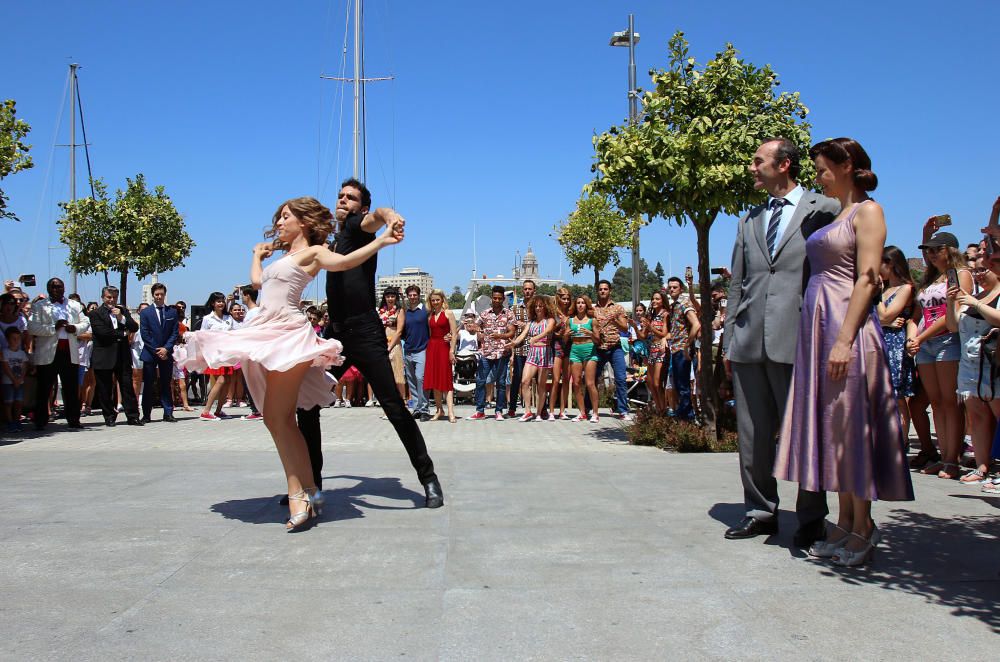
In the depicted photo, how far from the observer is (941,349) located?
288 inches

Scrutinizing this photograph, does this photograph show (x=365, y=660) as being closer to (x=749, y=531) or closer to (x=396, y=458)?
(x=749, y=531)

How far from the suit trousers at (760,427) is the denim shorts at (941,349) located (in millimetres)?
3377

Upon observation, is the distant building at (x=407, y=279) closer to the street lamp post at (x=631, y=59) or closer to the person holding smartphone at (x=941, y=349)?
the street lamp post at (x=631, y=59)

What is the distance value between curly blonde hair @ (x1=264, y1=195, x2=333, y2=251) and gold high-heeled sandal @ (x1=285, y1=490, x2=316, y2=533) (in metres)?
1.61

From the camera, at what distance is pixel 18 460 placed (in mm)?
7980

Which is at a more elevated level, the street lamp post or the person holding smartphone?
the street lamp post

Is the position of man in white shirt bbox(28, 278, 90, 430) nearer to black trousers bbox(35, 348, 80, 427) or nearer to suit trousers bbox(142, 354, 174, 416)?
black trousers bbox(35, 348, 80, 427)

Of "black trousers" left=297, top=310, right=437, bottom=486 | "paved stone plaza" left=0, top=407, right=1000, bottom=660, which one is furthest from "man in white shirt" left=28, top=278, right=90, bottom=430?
"black trousers" left=297, top=310, right=437, bottom=486

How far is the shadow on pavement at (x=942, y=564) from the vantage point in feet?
11.6

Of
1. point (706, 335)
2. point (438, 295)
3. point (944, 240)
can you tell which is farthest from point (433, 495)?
point (438, 295)

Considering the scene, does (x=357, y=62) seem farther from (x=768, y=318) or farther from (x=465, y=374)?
(x=768, y=318)

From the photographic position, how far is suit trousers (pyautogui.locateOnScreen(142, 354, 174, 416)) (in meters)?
12.4

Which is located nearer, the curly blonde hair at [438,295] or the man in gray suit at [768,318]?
the man in gray suit at [768,318]

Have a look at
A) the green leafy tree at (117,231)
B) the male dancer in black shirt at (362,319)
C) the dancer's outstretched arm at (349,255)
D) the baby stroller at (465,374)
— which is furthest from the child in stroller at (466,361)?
the green leafy tree at (117,231)
